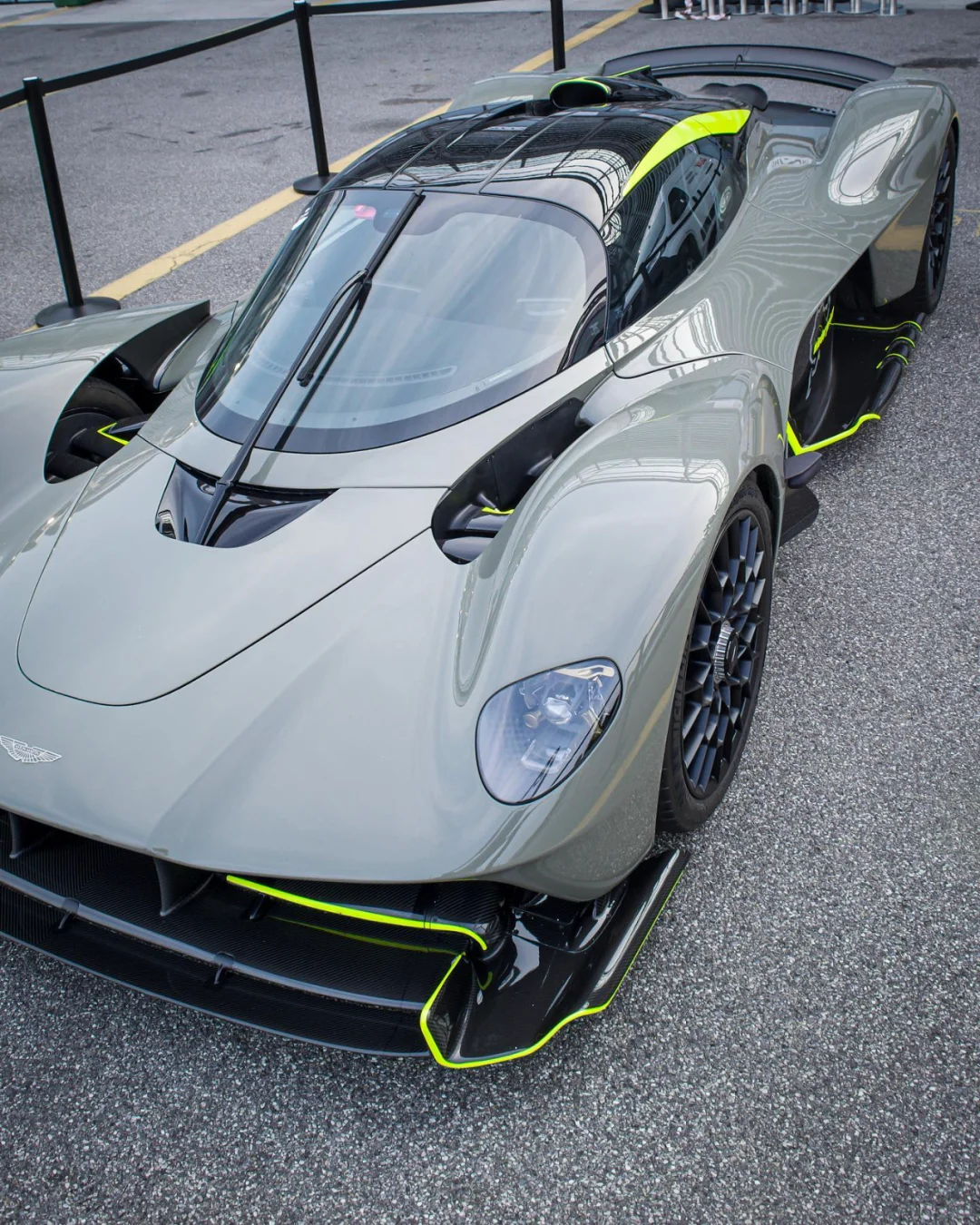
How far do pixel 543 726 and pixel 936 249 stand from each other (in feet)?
10.5

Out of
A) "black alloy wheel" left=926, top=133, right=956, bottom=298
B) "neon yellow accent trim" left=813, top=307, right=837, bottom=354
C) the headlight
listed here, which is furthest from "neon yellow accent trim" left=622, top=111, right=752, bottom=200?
the headlight

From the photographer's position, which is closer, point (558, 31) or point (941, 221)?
point (941, 221)

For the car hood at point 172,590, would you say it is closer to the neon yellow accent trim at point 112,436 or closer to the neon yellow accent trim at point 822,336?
the neon yellow accent trim at point 112,436

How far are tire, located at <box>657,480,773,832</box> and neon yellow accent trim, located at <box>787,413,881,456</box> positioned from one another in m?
0.64

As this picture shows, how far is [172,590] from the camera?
81.9 inches

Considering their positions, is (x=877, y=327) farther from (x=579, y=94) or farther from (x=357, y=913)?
(x=357, y=913)

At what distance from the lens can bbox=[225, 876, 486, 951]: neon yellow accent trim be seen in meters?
1.62

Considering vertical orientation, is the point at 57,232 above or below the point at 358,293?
below

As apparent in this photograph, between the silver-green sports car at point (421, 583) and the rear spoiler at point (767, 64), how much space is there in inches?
35.7

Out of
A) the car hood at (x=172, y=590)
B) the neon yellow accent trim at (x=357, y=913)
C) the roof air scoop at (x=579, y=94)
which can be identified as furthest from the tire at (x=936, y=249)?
the neon yellow accent trim at (x=357, y=913)

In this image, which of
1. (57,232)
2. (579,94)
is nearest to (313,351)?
(579,94)

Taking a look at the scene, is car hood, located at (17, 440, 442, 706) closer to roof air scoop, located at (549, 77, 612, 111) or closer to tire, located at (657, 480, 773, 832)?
tire, located at (657, 480, 773, 832)

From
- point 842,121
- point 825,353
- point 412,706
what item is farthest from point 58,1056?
point 842,121

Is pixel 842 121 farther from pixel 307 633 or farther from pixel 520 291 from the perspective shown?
pixel 307 633
